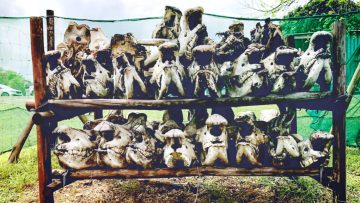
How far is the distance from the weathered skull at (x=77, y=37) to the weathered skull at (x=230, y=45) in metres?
0.96

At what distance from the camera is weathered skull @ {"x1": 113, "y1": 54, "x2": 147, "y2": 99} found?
2520mm

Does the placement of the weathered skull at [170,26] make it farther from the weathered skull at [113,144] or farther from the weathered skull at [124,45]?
the weathered skull at [113,144]

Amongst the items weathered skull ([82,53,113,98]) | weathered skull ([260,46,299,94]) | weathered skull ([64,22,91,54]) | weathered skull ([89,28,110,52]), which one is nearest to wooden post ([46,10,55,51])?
weathered skull ([89,28,110,52])

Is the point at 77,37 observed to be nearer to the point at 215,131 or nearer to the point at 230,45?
the point at 230,45

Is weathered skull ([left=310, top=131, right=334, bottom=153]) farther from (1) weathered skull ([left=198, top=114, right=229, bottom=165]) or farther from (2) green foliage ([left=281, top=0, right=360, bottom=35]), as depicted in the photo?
(2) green foliage ([left=281, top=0, right=360, bottom=35])

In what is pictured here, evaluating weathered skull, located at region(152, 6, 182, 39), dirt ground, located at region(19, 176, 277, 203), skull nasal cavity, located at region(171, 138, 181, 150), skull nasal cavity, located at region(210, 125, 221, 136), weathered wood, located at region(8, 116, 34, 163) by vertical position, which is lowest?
dirt ground, located at region(19, 176, 277, 203)

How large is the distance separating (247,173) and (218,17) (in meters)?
2.25

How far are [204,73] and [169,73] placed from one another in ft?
0.75

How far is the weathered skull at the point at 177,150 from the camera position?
255cm

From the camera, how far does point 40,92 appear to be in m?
2.54

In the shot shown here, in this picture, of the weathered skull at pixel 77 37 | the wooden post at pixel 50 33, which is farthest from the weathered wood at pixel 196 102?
the wooden post at pixel 50 33

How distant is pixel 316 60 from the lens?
2.52 meters

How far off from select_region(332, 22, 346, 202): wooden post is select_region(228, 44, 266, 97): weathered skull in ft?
1.57

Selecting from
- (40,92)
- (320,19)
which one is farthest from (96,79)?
(320,19)
